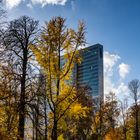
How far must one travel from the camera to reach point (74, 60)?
22.7 meters

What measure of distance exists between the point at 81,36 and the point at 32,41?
3733mm

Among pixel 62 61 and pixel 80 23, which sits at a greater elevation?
pixel 80 23

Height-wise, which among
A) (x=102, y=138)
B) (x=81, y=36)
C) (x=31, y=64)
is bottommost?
(x=102, y=138)

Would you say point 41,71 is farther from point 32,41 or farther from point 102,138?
point 102,138

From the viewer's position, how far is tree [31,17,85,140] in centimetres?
2180

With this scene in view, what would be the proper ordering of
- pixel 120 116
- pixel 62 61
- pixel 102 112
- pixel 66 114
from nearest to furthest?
1. pixel 66 114
2. pixel 62 61
3. pixel 102 112
4. pixel 120 116

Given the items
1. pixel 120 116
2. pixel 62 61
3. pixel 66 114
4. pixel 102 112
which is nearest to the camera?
pixel 66 114

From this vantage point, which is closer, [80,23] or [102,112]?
[80,23]

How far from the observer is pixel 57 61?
872 inches

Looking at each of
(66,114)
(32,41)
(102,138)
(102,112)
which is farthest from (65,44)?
(102,138)

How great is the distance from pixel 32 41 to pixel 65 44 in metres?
2.69

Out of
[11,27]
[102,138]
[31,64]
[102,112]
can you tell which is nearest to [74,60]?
[31,64]

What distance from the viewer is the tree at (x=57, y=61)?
71.5ft

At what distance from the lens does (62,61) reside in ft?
77.6
